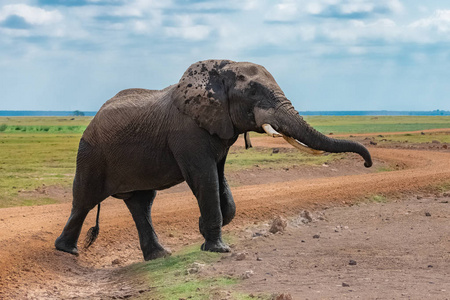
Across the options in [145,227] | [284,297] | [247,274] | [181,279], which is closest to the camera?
[284,297]

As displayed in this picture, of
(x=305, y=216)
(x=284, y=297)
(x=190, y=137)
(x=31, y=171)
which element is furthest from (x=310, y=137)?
(x=31, y=171)

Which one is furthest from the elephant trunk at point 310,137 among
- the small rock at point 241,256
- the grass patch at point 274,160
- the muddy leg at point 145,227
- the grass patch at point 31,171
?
the grass patch at point 274,160

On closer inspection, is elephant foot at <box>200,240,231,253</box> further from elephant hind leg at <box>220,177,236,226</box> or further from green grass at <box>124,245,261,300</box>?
elephant hind leg at <box>220,177,236,226</box>

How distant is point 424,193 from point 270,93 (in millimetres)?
7921

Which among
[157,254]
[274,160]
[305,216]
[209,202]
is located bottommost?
[157,254]

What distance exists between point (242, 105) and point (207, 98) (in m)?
0.53

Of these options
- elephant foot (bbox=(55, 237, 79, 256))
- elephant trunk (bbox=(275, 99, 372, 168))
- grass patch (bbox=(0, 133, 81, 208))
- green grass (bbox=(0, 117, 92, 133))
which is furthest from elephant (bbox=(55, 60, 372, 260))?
green grass (bbox=(0, 117, 92, 133))

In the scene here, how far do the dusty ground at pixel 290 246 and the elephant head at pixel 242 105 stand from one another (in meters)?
1.67

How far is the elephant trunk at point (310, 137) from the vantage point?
8.85 m

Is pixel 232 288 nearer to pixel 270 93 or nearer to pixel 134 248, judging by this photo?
pixel 270 93

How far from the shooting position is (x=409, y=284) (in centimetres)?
738

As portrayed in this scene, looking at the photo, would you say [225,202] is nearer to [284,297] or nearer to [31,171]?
[284,297]

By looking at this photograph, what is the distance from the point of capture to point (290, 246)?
1028 cm

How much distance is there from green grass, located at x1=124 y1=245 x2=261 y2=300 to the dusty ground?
252 millimetres
